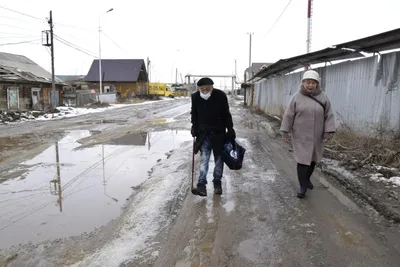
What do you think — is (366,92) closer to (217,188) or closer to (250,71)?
(217,188)

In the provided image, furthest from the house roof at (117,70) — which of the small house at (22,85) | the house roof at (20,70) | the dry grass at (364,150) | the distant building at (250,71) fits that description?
the dry grass at (364,150)

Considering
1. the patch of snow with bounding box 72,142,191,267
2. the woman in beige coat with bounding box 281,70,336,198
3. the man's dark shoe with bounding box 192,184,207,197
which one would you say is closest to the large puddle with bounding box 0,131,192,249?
the patch of snow with bounding box 72,142,191,267

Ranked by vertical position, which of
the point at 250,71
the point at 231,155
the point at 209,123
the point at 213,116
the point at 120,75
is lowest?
the point at 231,155

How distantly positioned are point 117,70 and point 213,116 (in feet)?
195

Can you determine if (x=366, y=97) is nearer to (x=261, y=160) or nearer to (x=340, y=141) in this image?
(x=340, y=141)

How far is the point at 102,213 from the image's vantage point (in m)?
4.42

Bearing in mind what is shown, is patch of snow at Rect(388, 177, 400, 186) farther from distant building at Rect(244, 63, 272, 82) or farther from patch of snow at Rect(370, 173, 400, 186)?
distant building at Rect(244, 63, 272, 82)

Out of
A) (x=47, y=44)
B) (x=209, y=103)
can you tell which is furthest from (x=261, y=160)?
(x=47, y=44)

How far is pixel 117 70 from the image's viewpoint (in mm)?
61344

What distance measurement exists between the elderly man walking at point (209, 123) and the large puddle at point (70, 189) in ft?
4.40

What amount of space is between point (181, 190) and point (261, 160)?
2.93m

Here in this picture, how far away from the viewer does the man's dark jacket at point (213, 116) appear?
15.9ft

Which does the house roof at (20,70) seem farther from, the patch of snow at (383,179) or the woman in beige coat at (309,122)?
the patch of snow at (383,179)

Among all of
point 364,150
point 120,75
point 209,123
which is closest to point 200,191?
point 209,123
